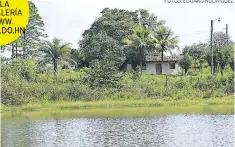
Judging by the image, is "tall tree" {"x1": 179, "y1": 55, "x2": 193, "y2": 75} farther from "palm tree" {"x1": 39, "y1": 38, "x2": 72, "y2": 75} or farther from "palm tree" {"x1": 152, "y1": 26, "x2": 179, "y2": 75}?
"palm tree" {"x1": 39, "y1": 38, "x2": 72, "y2": 75}

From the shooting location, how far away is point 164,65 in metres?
49.3

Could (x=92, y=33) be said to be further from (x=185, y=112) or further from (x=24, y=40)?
(x=185, y=112)

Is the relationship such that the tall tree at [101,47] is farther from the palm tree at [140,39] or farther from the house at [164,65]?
the house at [164,65]

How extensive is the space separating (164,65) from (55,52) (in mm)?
12913

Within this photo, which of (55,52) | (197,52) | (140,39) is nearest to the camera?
(55,52)

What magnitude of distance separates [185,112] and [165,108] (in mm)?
2998

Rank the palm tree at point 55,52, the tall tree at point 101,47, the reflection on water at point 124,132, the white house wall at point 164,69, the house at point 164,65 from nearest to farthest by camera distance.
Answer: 1. the reflection on water at point 124,132
2. the palm tree at point 55,52
3. the tall tree at point 101,47
4. the house at point 164,65
5. the white house wall at point 164,69

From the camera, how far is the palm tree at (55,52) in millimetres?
42844

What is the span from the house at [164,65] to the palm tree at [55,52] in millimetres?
8585

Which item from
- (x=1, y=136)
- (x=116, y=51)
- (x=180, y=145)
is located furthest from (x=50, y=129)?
(x=116, y=51)

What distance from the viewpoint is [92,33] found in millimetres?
50625

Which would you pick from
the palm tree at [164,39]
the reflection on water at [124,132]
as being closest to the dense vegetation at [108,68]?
the palm tree at [164,39]

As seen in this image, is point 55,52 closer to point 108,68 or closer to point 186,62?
point 108,68

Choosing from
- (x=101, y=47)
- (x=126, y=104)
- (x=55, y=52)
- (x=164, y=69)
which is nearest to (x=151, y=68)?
(x=164, y=69)
